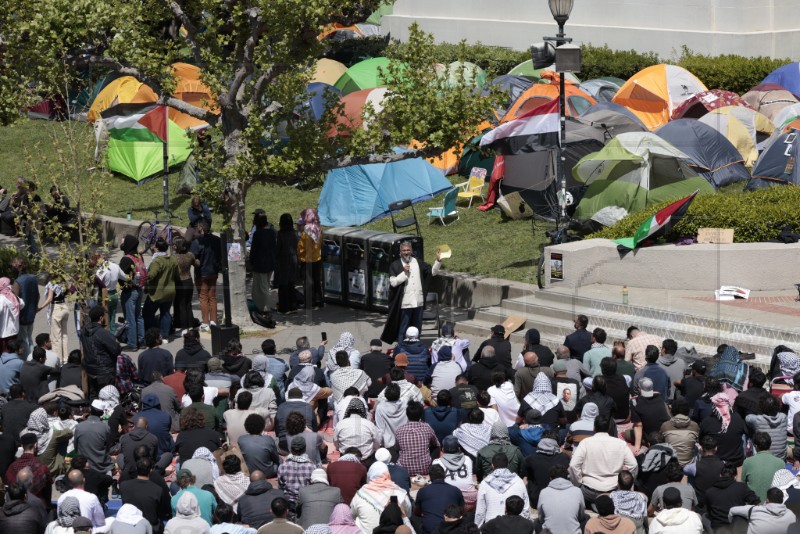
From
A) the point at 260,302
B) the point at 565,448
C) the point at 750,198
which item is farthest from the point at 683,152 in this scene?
the point at 565,448

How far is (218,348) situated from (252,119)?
3.51 metres

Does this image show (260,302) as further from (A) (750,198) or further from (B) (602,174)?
(A) (750,198)

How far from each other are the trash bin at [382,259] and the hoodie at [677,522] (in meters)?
10.2

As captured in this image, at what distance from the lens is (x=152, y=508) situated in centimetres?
1188

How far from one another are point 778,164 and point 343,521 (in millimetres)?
15048

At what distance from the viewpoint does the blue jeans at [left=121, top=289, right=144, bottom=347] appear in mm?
19859

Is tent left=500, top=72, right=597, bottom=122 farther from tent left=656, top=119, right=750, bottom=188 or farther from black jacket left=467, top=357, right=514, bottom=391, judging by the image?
black jacket left=467, top=357, right=514, bottom=391

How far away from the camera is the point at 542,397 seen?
14.4m

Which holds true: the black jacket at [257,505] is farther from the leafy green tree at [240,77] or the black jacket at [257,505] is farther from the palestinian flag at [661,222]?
the palestinian flag at [661,222]

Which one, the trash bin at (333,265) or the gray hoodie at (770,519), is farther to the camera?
the trash bin at (333,265)

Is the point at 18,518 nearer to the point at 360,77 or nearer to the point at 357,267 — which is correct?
the point at 357,267

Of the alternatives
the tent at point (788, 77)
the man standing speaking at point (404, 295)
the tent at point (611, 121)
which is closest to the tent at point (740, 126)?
the tent at point (611, 121)

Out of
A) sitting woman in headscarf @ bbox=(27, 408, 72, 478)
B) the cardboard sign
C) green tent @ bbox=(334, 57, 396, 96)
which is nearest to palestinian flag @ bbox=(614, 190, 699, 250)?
the cardboard sign

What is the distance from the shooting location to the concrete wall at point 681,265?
20.0m
